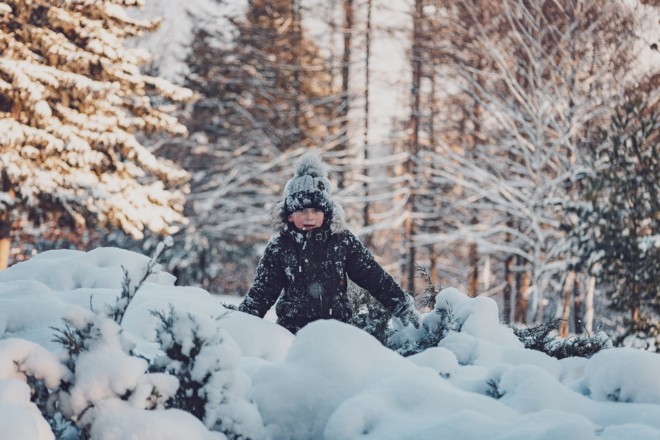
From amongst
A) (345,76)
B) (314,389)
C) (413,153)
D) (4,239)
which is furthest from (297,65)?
(314,389)

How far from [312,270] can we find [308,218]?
316 millimetres

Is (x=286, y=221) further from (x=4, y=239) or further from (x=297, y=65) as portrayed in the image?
(x=297, y=65)

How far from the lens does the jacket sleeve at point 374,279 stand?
12.3 feet

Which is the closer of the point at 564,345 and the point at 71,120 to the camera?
the point at 564,345

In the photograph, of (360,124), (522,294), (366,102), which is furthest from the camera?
(360,124)

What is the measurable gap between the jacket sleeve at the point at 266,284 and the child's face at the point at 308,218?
189mm

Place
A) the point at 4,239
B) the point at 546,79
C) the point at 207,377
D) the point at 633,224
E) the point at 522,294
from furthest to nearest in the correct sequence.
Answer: the point at 522,294 → the point at 546,79 → the point at 4,239 → the point at 633,224 → the point at 207,377

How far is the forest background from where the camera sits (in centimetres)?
1195

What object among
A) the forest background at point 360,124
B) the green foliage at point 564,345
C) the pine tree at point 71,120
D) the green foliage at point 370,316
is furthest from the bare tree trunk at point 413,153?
the green foliage at point 564,345

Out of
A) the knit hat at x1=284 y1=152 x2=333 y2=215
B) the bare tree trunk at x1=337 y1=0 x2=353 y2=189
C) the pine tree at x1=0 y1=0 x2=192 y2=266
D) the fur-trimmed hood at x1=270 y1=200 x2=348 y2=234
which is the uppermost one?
the bare tree trunk at x1=337 y1=0 x2=353 y2=189

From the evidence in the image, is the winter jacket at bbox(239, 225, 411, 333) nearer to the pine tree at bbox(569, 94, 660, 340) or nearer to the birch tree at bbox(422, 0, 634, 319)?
the pine tree at bbox(569, 94, 660, 340)

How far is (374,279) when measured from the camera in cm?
383

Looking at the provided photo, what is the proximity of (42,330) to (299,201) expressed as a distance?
5.62 feet

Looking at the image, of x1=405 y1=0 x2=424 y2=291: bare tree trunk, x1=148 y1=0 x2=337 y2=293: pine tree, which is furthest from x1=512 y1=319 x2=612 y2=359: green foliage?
x1=148 y1=0 x2=337 y2=293: pine tree
